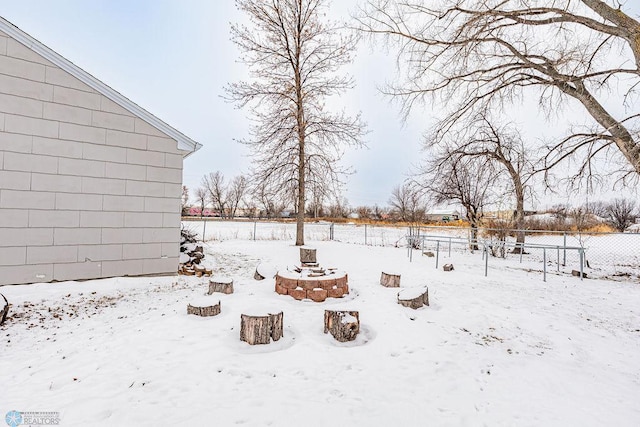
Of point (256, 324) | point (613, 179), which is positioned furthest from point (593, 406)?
point (613, 179)

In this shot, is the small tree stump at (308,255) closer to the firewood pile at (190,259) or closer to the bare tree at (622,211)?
the firewood pile at (190,259)

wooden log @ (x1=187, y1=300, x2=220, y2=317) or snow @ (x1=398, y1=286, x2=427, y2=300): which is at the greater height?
snow @ (x1=398, y1=286, x2=427, y2=300)

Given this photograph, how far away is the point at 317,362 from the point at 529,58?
749 centimetres

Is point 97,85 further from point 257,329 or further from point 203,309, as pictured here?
point 257,329

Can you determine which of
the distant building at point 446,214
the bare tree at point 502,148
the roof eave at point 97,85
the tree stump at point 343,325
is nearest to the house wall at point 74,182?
the roof eave at point 97,85

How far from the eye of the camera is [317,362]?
288 centimetres

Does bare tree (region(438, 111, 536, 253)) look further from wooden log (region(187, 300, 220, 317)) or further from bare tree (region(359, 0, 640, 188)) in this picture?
wooden log (region(187, 300, 220, 317))

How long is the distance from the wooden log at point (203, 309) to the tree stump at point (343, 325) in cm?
161

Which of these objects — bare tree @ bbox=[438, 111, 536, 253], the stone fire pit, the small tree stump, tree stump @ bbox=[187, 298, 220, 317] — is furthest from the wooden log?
bare tree @ bbox=[438, 111, 536, 253]

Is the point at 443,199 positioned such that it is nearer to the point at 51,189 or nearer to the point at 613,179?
the point at 613,179

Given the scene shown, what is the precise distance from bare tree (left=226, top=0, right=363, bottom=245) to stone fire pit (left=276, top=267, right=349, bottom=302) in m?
6.75

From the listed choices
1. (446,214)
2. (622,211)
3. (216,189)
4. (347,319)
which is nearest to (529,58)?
(347,319)

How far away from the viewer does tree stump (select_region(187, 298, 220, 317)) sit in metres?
3.90

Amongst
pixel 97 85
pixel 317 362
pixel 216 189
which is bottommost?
pixel 317 362
